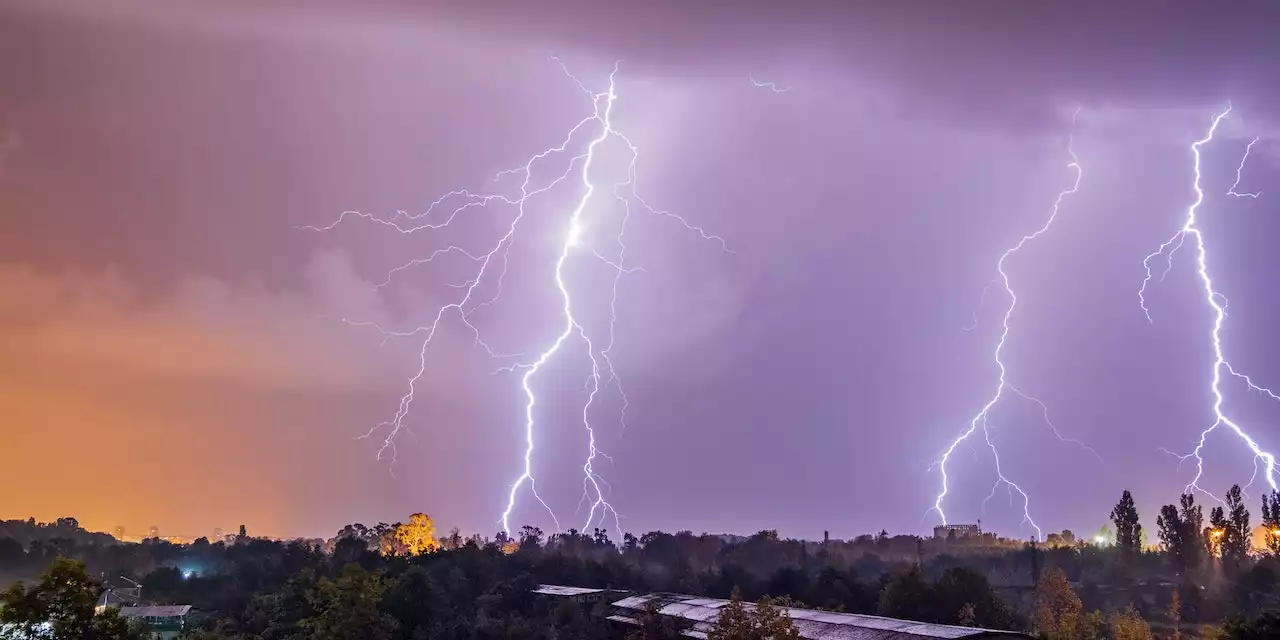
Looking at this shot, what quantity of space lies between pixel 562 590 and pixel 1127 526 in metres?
40.8

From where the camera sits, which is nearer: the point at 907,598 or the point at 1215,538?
the point at 907,598

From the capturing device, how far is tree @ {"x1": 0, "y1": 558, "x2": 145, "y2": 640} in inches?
813

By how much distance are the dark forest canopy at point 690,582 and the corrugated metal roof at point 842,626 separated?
2.84m

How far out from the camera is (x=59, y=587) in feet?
69.7

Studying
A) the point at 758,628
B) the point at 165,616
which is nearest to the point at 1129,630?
the point at 758,628

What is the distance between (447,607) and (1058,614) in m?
24.8

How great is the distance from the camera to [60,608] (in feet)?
69.6

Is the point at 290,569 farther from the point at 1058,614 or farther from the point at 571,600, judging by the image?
the point at 1058,614

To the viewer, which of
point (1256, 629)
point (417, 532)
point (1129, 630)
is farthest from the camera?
point (417, 532)

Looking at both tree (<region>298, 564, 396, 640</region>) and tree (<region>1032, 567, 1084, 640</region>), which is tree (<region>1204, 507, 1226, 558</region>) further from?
tree (<region>298, 564, 396, 640</region>)

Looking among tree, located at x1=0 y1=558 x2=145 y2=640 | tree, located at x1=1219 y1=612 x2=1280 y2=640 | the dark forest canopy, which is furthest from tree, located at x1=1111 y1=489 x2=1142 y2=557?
tree, located at x1=0 y1=558 x2=145 y2=640

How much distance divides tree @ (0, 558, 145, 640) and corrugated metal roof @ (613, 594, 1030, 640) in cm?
1503

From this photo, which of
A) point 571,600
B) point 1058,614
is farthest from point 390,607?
point 1058,614

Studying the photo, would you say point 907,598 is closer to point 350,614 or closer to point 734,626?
point 734,626
